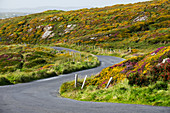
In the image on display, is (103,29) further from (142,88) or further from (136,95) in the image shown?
(136,95)

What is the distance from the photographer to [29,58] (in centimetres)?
3834

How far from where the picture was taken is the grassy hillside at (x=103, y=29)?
191 feet

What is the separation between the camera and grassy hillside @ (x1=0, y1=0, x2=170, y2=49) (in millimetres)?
58088

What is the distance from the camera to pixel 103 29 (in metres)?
74.1

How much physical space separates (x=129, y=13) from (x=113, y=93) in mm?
77140

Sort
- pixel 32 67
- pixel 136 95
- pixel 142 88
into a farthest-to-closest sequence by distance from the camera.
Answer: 1. pixel 32 67
2. pixel 142 88
3. pixel 136 95

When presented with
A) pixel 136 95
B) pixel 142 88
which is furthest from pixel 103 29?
pixel 136 95

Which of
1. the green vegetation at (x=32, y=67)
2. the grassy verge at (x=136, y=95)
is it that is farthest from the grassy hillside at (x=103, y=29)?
the grassy verge at (x=136, y=95)

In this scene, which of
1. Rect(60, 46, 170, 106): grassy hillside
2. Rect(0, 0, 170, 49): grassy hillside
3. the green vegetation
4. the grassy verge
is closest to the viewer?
the grassy verge

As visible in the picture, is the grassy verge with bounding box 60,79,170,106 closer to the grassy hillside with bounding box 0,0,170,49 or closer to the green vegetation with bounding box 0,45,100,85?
the green vegetation with bounding box 0,45,100,85

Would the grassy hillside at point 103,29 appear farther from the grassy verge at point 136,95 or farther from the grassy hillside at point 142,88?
the grassy verge at point 136,95

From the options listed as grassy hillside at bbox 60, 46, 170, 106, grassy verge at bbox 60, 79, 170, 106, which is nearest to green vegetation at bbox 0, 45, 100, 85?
grassy hillside at bbox 60, 46, 170, 106

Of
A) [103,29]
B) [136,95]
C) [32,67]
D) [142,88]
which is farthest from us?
[103,29]

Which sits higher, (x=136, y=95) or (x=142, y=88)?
(x=142, y=88)
